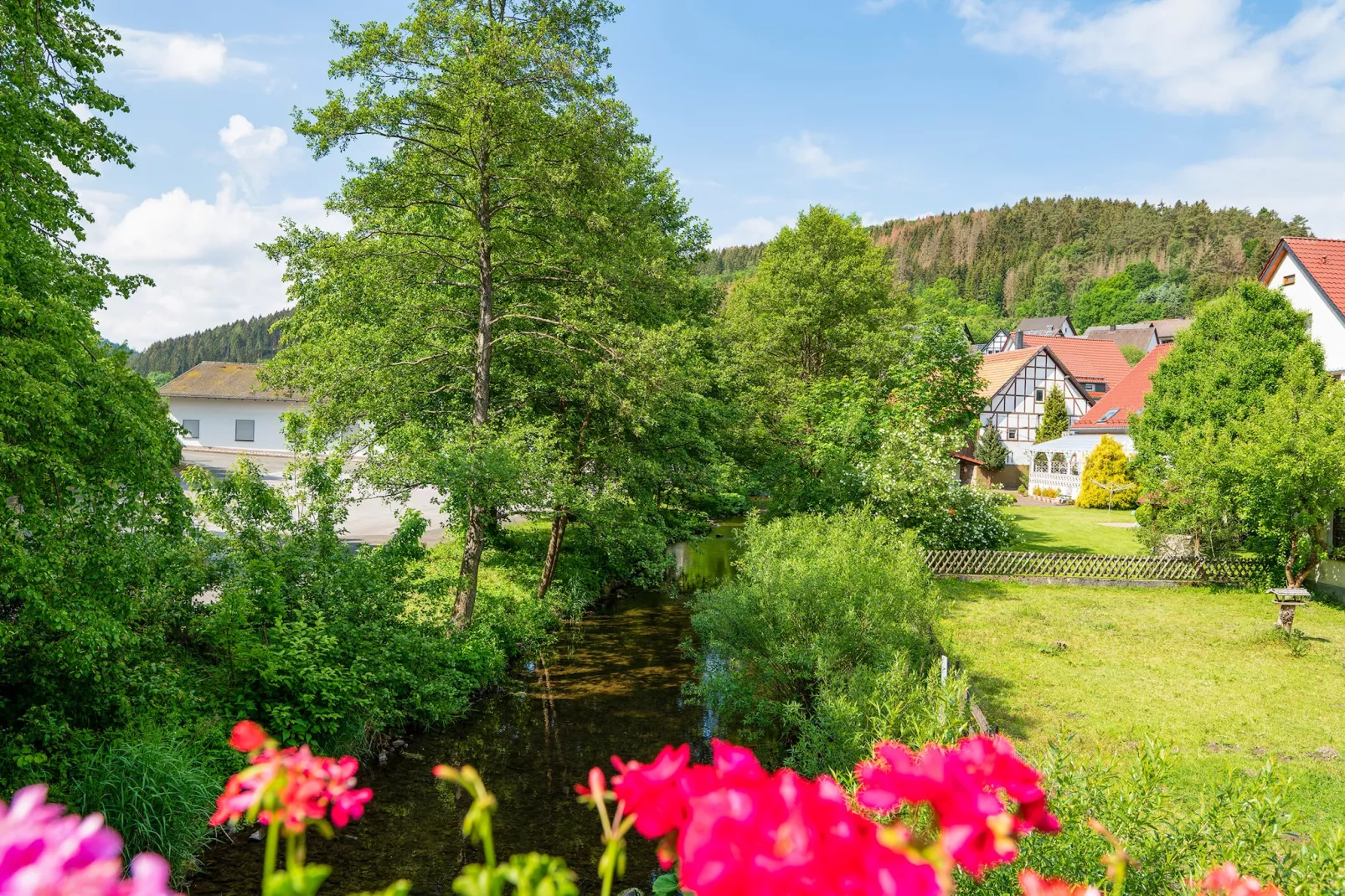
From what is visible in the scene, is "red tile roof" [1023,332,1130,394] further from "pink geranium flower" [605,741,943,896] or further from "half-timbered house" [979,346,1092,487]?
"pink geranium flower" [605,741,943,896]

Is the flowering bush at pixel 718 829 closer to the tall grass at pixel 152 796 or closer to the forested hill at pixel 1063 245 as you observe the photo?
the tall grass at pixel 152 796

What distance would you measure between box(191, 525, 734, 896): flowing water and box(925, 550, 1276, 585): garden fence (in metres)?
8.48

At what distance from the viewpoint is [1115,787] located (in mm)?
5270

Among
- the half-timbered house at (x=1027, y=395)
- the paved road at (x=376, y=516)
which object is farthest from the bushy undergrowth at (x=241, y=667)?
the half-timbered house at (x=1027, y=395)

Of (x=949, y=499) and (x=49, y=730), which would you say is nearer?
(x=49, y=730)

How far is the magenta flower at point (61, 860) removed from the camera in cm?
89

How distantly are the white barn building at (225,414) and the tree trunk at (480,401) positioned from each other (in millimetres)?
39469

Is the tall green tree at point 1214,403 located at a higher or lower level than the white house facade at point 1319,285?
lower

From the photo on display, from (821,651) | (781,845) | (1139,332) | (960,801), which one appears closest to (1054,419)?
(821,651)

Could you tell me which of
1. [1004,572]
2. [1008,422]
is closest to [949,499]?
[1004,572]

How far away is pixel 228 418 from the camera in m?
49.2

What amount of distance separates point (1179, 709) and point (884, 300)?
26.5 m

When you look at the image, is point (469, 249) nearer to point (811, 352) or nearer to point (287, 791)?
point (287, 791)

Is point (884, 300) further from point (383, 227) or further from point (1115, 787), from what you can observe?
point (1115, 787)
